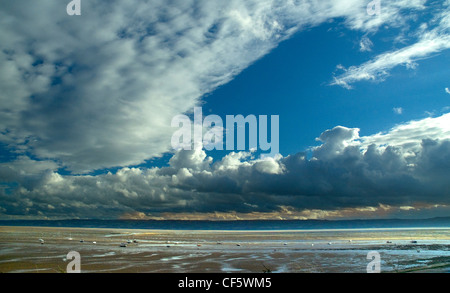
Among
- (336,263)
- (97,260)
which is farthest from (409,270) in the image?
(97,260)

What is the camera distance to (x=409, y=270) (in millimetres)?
23328

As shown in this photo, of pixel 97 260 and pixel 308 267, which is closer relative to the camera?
pixel 308 267

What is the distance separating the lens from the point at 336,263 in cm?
2861

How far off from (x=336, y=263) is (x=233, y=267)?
10.7 meters
